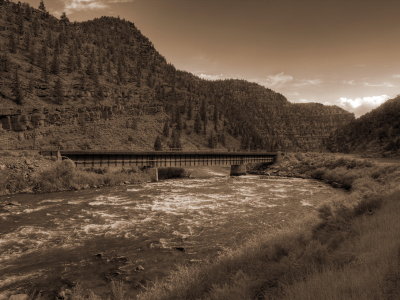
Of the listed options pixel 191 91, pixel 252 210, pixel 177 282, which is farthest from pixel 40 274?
pixel 191 91

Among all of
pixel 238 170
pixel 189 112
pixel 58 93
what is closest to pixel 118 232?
pixel 238 170

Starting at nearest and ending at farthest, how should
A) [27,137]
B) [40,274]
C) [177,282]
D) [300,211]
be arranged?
[177,282], [40,274], [300,211], [27,137]

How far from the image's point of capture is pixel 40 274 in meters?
11.4

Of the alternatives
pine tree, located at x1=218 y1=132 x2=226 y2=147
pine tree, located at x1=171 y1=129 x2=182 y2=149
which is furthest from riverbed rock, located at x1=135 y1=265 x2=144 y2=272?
pine tree, located at x1=218 y1=132 x2=226 y2=147

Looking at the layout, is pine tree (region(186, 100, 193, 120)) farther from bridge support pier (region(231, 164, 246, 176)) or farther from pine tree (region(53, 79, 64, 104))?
bridge support pier (region(231, 164, 246, 176))

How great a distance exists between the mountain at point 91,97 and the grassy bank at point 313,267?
194 feet

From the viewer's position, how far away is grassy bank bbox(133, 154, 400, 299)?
550cm

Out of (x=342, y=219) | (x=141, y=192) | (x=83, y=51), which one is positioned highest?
(x=83, y=51)

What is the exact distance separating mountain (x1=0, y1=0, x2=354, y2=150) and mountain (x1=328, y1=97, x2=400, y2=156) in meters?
37.1

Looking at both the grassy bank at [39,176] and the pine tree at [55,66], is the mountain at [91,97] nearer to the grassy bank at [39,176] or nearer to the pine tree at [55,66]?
the pine tree at [55,66]

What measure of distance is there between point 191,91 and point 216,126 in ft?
86.0

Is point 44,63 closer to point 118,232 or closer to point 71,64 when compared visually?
point 71,64

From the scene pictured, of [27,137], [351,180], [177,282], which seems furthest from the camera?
[27,137]

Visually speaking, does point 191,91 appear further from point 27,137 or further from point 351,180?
point 351,180
